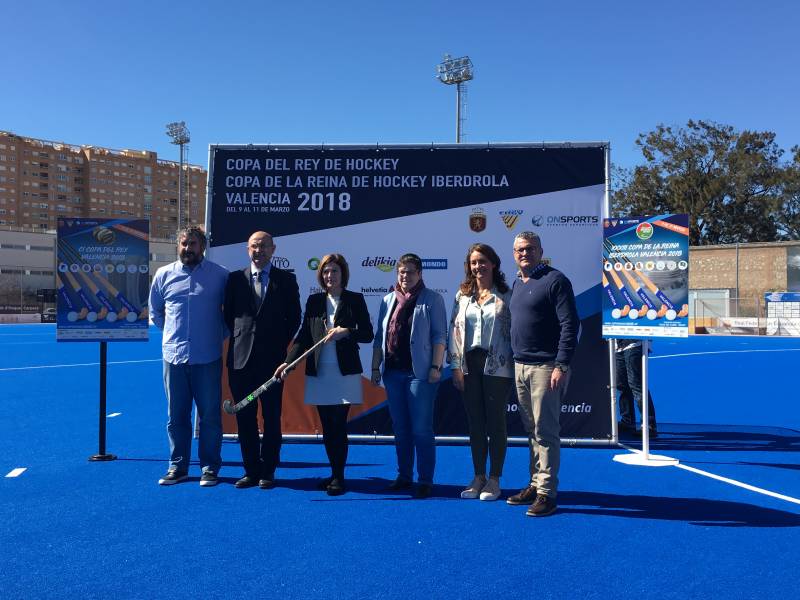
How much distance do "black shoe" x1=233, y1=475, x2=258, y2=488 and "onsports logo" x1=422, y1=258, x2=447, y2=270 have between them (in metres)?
2.71

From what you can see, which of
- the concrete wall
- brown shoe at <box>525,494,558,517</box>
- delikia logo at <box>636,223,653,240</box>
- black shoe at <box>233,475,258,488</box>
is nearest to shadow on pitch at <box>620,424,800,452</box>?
delikia logo at <box>636,223,653,240</box>

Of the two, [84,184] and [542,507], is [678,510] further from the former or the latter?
[84,184]

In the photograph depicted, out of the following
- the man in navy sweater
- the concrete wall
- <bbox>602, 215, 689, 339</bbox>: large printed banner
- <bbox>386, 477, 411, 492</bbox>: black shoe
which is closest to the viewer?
the man in navy sweater

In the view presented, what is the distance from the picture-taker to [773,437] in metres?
7.75

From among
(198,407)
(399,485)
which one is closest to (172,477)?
(198,407)

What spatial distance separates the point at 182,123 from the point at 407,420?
2494 inches

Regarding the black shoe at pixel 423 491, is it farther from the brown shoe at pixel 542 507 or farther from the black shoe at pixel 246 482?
the black shoe at pixel 246 482

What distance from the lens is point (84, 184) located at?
122 meters

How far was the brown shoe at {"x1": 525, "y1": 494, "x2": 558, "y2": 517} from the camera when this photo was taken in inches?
186

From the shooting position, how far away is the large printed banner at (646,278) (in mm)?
6367

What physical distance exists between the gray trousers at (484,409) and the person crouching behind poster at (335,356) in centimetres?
84

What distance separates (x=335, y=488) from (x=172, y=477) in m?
1.35

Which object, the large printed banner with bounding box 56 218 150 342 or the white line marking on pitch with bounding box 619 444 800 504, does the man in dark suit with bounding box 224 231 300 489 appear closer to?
the large printed banner with bounding box 56 218 150 342

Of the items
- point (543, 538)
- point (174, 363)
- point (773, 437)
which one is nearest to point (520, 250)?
point (543, 538)
